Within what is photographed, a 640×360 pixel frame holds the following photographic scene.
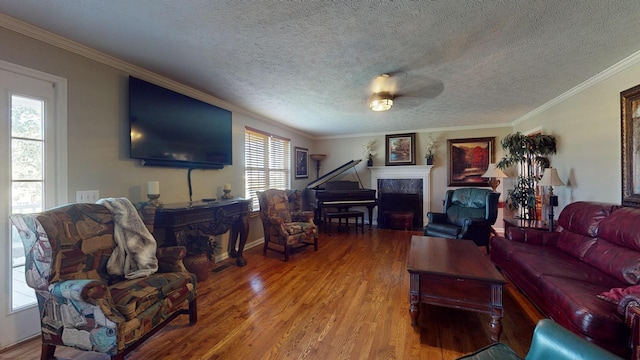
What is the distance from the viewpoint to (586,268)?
2.08m

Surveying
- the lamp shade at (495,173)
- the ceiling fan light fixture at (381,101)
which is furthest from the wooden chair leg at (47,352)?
the lamp shade at (495,173)

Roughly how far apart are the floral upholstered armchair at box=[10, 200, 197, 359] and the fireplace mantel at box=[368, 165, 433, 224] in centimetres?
500

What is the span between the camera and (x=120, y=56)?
2266 millimetres

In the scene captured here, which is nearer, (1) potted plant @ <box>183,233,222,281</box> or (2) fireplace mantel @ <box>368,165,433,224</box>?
(1) potted plant @ <box>183,233,222,281</box>

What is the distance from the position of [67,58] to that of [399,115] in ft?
14.1

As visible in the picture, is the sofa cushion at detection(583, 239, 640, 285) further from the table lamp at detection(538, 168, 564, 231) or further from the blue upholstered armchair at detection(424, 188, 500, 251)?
the blue upholstered armchair at detection(424, 188, 500, 251)

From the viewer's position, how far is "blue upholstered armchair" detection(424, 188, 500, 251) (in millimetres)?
3635

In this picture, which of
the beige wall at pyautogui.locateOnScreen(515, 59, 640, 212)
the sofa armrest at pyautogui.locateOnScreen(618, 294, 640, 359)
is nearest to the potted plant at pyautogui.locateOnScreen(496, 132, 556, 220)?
the beige wall at pyautogui.locateOnScreen(515, 59, 640, 212)

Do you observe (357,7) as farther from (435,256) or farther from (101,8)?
(435,256)

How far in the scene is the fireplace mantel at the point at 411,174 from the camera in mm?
5699

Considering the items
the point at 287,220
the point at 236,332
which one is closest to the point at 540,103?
the point at 287,220

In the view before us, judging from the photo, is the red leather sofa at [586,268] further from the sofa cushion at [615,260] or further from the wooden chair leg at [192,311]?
the wooden chair leg at [192,311]

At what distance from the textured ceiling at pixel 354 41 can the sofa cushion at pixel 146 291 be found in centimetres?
187

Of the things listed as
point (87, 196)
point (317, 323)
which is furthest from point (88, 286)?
point (317, 323)
